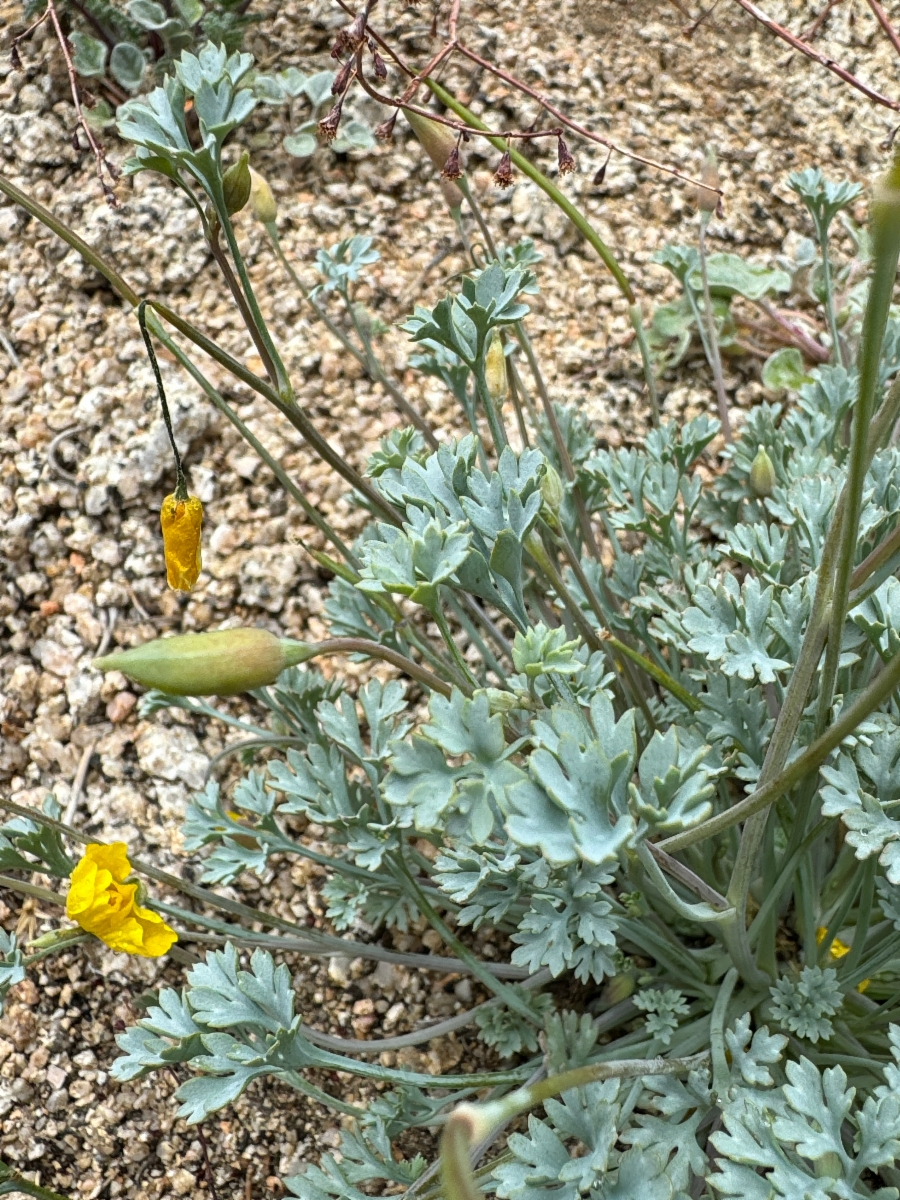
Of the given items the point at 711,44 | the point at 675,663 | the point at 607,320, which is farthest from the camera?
the point at 711,44

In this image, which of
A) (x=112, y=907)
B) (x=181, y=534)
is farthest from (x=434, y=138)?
(x=112, y=907)

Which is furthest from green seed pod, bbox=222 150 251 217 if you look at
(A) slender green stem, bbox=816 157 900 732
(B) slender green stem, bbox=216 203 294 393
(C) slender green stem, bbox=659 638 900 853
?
(C) slender green stem, bbox=659 638 900 853

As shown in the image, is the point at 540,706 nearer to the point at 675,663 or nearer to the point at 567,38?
the point at 675,663

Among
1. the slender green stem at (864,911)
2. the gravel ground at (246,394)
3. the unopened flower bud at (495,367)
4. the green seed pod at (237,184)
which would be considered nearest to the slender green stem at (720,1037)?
the slender green stem at (864,911)

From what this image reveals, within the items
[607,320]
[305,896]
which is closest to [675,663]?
[305,896]

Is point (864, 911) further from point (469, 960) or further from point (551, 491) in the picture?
point (551, 491)
